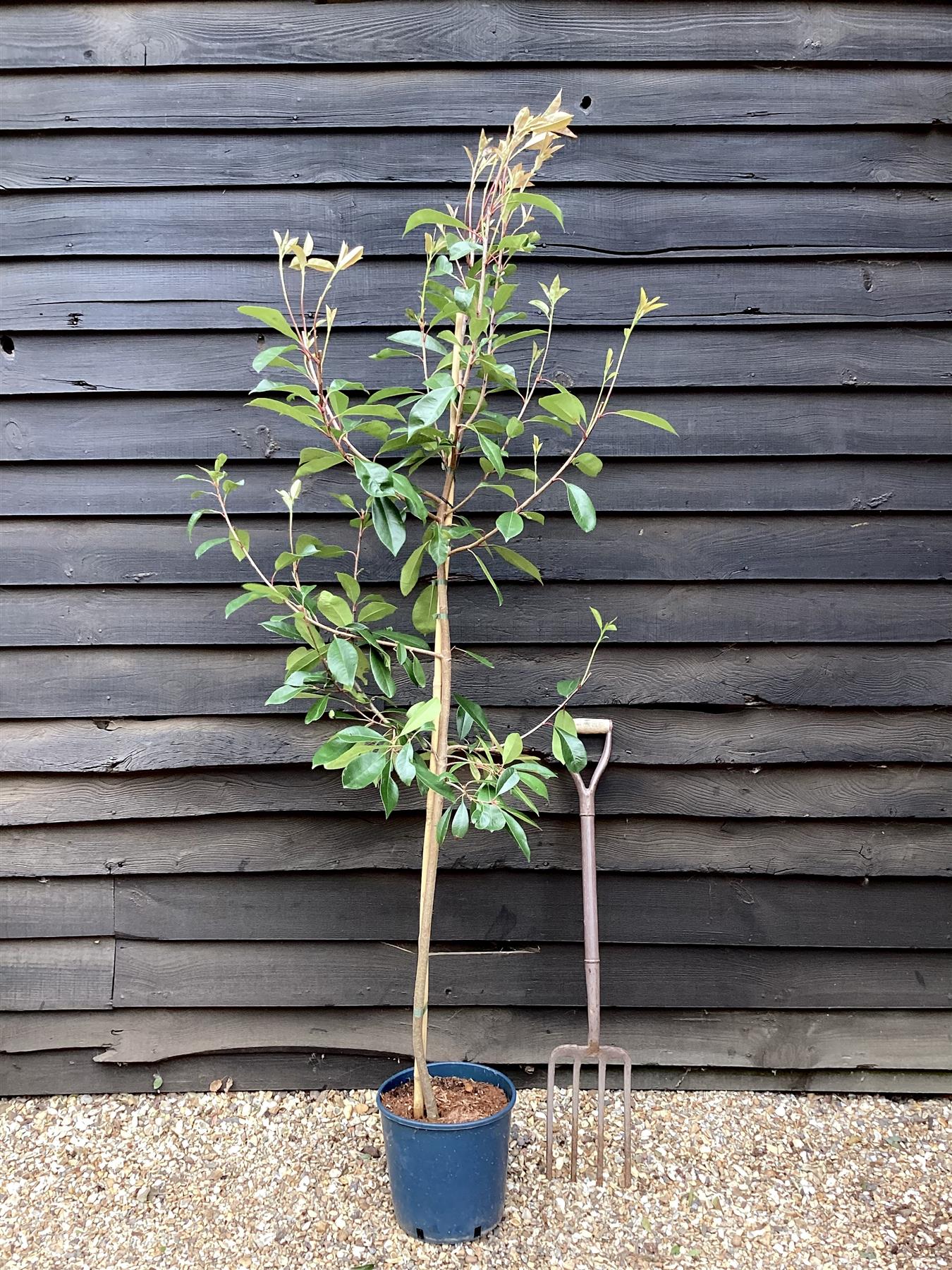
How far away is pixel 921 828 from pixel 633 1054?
2.68 ft

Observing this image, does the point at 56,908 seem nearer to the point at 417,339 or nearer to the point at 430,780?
the point at 430,780

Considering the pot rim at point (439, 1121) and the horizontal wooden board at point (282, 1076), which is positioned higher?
the pot rim at point (439, 1121)

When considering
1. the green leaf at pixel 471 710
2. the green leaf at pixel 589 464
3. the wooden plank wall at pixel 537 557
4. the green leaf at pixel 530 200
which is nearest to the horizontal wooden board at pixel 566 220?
the wooden plank wall at pixel 537 557

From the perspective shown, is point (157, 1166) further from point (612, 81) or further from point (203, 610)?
point (612, 81)

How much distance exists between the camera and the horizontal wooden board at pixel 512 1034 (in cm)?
187

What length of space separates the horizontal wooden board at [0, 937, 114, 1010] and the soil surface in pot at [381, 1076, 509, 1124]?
0.74m

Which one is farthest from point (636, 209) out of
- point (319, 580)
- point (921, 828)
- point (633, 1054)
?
point (633, 1054)

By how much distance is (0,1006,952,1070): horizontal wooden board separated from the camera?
1.87 meters

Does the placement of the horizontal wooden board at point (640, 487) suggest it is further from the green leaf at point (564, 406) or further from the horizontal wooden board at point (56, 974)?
the horizontal wooden board at point (56, 974)

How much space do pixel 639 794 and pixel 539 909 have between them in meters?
0.34

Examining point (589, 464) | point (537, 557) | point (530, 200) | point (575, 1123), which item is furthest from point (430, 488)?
point (575, 1123)

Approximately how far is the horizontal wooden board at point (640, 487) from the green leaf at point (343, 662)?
50 centimetres

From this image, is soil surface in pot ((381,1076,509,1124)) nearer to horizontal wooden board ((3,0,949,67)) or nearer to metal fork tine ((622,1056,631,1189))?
metal fork tine ((622,1056,631,1189))

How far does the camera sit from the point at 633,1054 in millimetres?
1875
